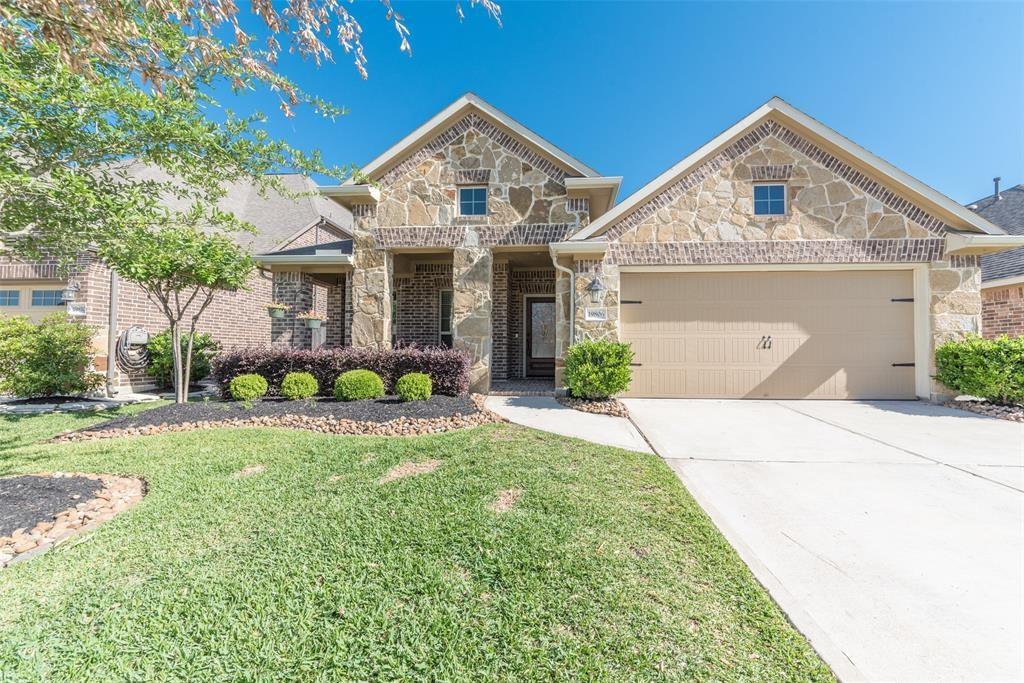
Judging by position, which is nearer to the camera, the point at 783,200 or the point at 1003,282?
the point at 783,200

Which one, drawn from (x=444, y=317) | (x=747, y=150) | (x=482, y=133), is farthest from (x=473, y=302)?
(x=747, y=150)

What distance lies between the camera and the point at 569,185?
868 cm

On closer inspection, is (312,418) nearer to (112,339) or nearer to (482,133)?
(112,339)

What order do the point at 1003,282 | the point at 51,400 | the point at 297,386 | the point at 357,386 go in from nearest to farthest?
the point at 357,386
the point at 297,386
the point at 51,400
the point at 1003,282

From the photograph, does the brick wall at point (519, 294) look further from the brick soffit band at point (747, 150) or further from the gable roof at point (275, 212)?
the gable roof at point (275, 212)

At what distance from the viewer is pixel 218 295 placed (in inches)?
466

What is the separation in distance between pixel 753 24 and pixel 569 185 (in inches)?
162

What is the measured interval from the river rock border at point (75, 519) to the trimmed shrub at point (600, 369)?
5.94 m

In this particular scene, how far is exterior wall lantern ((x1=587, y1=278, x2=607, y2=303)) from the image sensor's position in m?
8.09

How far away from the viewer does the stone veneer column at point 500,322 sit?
36.9ft

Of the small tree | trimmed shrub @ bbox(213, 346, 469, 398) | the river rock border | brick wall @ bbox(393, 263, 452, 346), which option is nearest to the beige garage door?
trimmed shrub @ bbox(213, 346, 469, 398)

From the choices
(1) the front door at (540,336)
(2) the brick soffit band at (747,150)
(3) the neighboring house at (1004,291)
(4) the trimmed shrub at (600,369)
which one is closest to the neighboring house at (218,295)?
(4) the trimmed shrub at (600,369)

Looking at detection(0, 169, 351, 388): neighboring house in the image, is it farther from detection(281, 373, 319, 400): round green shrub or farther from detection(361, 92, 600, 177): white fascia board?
detection(361, 92, 600, 177): white fascia board

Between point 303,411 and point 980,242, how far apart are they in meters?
11.8
